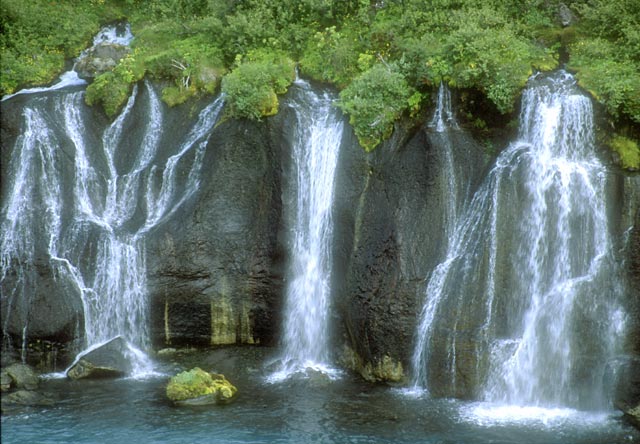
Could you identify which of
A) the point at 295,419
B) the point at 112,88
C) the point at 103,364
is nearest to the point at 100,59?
the point at 112,88

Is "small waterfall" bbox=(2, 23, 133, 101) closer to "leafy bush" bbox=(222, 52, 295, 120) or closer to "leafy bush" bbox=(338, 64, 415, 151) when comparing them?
"leafy bush" bbox=(222, 52, 295, 120)

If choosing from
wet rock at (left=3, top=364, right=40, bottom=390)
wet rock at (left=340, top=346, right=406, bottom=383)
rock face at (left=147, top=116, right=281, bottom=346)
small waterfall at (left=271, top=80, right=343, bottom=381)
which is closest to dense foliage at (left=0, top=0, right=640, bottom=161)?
small waterfall at (left=271, top=80, right=343, bottom=381)

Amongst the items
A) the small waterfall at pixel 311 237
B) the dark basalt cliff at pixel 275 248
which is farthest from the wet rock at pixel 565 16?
the small waterfall at pixel 311 237

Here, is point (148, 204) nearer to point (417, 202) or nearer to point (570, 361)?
point (417, 202)

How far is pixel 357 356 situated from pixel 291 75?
8.19 m

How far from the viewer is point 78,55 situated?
22.5 meters

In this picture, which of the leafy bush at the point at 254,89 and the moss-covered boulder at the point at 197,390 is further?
the leafy bush at the point at 254,89

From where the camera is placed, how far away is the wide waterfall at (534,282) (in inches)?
583

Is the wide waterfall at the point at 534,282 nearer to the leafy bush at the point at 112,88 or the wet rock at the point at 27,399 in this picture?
the wet rock at the point at 27,399

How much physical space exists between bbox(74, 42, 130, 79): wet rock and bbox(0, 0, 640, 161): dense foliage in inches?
26.6

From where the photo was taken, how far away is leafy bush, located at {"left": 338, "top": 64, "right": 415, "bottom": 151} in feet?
55.5

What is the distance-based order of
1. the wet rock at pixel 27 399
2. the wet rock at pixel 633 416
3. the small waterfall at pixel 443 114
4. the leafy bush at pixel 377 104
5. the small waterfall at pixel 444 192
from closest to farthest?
the wet rock at pixel 633 416 < the wet rock at pixel 27 399 < the small waterfall at pixel 444 192 < the small waterfall at pixel 443 114 < the leafy bush at pixel 377 104

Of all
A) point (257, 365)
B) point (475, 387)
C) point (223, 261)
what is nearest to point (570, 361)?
point (475, 387)

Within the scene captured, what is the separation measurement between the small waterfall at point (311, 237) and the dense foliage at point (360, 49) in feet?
3.51
